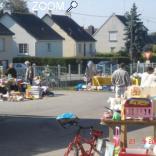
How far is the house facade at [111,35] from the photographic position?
97.8 metres

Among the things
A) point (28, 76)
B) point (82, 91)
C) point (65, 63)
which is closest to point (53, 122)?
point (28, 76)

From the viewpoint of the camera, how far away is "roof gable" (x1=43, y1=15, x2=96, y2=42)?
8357 centimetres

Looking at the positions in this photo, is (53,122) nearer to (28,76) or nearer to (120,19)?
(28,76)

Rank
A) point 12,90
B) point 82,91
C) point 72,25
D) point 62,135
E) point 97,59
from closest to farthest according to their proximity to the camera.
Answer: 1. point 62,135
2. point 12,90
3. point 82,91
4. point 97,59
5. point 72,25

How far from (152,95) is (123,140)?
3.52 ft

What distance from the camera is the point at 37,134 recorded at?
15.3m

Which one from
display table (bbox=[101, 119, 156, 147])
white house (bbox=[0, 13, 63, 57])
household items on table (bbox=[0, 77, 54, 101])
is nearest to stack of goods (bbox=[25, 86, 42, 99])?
household items on table (bbox=[0, 77, 54, 101])

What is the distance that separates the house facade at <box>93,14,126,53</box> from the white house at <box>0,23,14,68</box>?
113ft

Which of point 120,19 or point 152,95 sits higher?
point 120,19

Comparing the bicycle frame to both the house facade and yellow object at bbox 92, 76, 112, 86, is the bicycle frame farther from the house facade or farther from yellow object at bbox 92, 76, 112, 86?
the house facade

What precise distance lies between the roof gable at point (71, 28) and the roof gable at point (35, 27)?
453 centimetres

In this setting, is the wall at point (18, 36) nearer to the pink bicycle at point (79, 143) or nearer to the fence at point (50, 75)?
the fence at point (50, 75)

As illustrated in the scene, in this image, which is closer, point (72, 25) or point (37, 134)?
point (37, 134)

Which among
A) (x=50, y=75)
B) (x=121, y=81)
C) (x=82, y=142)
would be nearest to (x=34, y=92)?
(x=121, y=81)
